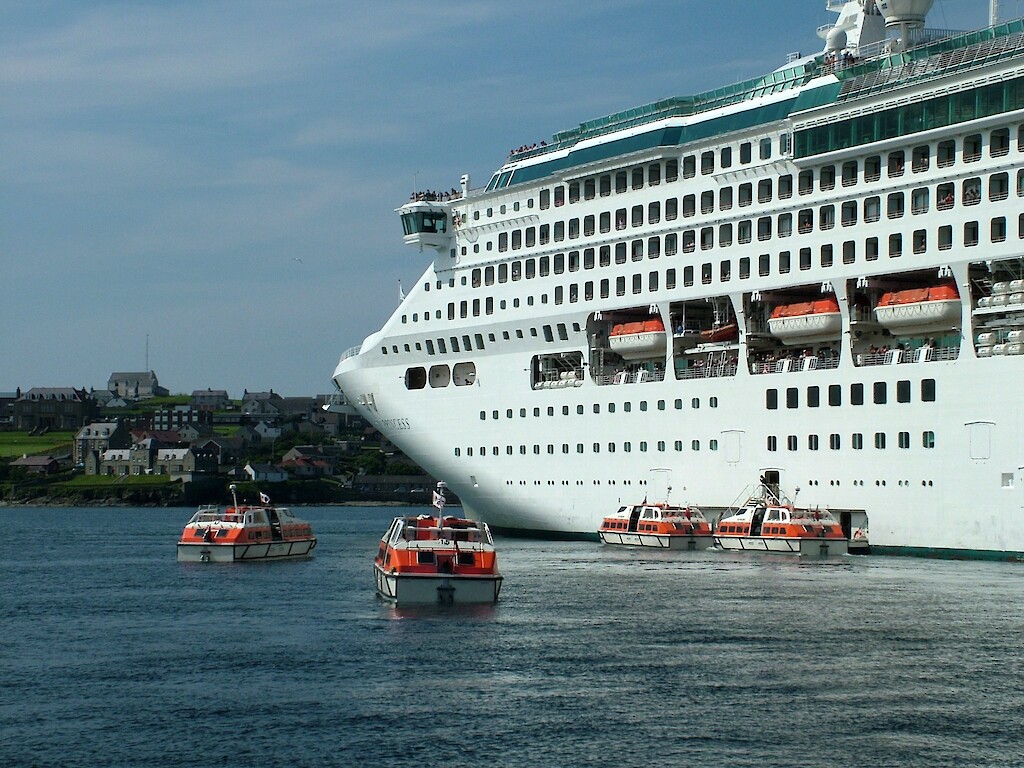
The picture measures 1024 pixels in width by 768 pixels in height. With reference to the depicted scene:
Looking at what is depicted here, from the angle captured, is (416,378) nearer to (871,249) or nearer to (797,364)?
(797,364)

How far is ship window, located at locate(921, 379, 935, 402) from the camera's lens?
47.0m

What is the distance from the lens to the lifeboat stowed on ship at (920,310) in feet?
155

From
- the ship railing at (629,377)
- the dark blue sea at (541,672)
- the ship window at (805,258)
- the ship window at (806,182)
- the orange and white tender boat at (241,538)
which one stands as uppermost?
the ship window at (806,182)

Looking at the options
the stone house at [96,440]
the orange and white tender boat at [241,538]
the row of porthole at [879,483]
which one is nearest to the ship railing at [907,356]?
the row of porthole at [879,483]

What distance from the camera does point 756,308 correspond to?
2152 inches

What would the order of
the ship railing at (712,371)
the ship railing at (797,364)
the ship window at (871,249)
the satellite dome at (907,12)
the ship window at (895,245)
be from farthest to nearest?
the ship railing at (712,371)
the satellite dome at (907,12)
the ship railing at (797,364)
the ship window at (871,249)
the ship window at (895,245)

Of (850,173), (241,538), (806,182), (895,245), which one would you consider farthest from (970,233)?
(241,538)

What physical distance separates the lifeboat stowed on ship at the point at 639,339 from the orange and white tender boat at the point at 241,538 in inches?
581

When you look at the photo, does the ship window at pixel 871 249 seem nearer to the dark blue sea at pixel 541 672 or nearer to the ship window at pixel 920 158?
the ship window at pixel 920 158

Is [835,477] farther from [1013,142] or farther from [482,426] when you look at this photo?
[482,426]

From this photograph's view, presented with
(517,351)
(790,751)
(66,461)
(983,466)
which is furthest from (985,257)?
(66,461)

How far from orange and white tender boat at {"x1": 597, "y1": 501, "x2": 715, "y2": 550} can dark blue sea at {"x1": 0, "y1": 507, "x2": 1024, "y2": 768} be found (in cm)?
708

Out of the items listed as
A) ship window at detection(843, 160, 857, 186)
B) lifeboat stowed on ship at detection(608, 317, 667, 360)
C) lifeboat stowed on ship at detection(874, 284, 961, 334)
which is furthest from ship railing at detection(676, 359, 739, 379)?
ship window at detection(843, 160, 857, 186)

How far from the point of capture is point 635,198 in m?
58.8
